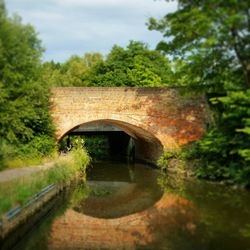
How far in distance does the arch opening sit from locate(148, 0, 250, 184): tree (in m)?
5.14

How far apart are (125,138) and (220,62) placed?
23.0m

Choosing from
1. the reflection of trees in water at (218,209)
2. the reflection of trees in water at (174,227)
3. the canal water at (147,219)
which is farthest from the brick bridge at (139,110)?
the reflection of trees in water at (174,227)

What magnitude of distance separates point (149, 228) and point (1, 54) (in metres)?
7.17

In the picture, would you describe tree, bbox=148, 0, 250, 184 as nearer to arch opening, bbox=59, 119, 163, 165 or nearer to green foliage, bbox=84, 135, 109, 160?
arch opening, bbox=59, 119, 163, 165

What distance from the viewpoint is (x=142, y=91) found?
21750mm

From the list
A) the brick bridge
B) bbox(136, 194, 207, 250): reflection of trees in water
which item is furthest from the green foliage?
bbox(136, 194, 207, 250): reflection of trees in water

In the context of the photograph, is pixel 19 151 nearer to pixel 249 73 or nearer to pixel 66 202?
pixel 66 202

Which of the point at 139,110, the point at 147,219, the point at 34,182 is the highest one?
the point at 139,110

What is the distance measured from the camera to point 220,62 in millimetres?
15875

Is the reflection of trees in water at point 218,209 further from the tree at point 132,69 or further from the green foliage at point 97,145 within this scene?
the tree at point 132,69

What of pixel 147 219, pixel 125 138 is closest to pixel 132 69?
pixel 125 138

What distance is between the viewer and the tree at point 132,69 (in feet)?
121

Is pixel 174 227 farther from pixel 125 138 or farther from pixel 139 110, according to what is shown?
pixel 125 138

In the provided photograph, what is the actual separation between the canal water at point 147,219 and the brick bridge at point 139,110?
380 cm
